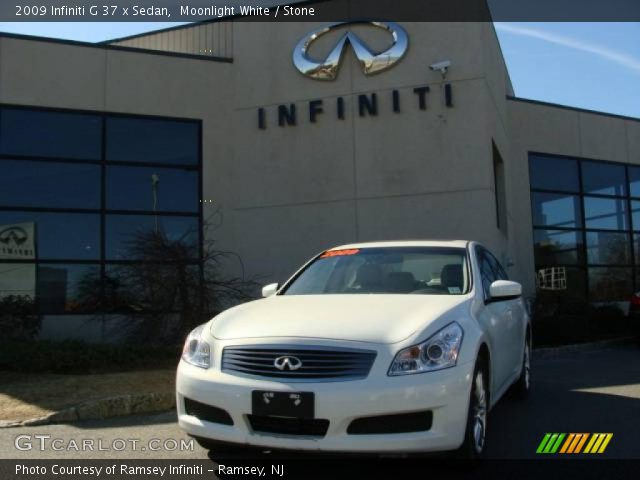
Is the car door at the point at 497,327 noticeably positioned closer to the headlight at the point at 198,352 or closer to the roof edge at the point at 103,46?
the headlight at the point at 198,352

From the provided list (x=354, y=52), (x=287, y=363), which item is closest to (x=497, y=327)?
(x=287, y=363)

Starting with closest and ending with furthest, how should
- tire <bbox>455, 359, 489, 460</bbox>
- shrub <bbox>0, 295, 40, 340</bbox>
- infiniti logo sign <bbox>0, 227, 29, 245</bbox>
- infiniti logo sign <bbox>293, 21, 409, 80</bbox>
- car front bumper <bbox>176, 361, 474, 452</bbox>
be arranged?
car front bumper <bbox>176, 361, 474, 452</bbox>, tire <bbox>455, 359, 489, 460</bbox>, shrub <bbox>0, 295, 40, 340</bbox>, infiniti logo sign <bbox>0, 227, 29, 245</bbox>, infiniti logo sign <bbox>293, 21, 409, 80</bbox>

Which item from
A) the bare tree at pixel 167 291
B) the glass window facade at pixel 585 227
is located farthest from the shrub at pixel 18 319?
the glass window facade at pixel 585 227

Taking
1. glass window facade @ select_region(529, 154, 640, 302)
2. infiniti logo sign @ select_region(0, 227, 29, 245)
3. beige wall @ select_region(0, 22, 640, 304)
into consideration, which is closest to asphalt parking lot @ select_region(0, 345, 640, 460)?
beige wall @ select_region(0, 22, 640, 304)

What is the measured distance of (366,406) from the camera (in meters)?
3.68

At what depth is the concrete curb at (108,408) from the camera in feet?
19.3

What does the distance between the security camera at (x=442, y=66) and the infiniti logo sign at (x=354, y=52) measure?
0.70 meters

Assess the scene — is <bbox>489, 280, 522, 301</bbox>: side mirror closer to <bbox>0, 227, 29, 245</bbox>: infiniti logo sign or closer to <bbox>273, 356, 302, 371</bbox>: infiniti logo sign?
<bbox>273, 356, 302, 371</bbox>: infiniti logo sign

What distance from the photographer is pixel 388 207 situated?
1239 centimetres

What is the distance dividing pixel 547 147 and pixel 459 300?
43.9ft

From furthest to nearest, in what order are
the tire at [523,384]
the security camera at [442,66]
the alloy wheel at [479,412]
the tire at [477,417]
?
the security camera at [442,66]
the tire at [523,384]
the alloy wheel at [479,412]
the tire at [477,417]

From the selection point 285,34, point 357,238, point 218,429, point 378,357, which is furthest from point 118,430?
point 285,34

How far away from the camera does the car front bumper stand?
3678mm

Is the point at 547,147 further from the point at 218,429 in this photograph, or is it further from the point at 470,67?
the point at 218,429
